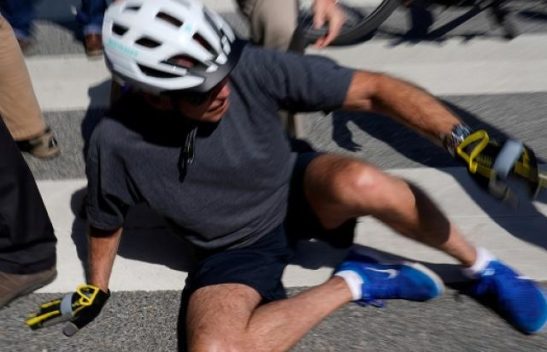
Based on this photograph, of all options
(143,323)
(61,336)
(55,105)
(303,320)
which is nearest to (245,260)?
(303,320)

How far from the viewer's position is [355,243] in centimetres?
293

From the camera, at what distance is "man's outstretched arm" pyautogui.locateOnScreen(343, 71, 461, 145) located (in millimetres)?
2240

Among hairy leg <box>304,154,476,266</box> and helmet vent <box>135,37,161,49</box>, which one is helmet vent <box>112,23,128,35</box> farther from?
hairy leg <box>304,154,476,266</box>

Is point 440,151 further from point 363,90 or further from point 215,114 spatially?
point 215,114

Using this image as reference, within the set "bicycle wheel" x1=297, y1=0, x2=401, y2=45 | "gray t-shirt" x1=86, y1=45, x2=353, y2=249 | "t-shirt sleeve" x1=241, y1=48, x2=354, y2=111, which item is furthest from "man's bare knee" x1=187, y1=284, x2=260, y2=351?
"bicycle wheel" x1=297, y1=0, x2=401, y2=45

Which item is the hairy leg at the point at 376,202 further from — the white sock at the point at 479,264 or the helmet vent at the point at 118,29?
the helmet vent at the point at 118,29

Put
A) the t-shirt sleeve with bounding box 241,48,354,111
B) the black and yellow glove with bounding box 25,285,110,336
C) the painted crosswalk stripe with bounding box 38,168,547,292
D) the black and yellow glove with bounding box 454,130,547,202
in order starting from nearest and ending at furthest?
the black and yellow glove with bounding box 454,130,547,202
the t-shirt sleeve with bounding box 241,48,354,111
the black and yellow glove with bounding box 25,285,110,336
the painted crosswalk stripe with bounding box 38,168,547,292

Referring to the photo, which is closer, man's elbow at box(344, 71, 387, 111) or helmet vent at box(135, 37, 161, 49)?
helmet vent at box(135, 37, 161, 49)

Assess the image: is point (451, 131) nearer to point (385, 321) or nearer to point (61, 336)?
point (385, 321)

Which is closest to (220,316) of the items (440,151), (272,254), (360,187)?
(272,254)

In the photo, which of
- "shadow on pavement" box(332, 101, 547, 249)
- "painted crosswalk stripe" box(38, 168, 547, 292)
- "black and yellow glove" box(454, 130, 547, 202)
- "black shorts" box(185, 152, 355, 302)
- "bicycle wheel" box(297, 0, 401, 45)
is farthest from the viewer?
"bicycle wheel" box(297, 0, 401, 45)

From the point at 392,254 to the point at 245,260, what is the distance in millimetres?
659

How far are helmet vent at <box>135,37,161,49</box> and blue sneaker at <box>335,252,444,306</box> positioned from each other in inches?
43.9

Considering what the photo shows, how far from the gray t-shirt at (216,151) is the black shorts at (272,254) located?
10 centimetres
